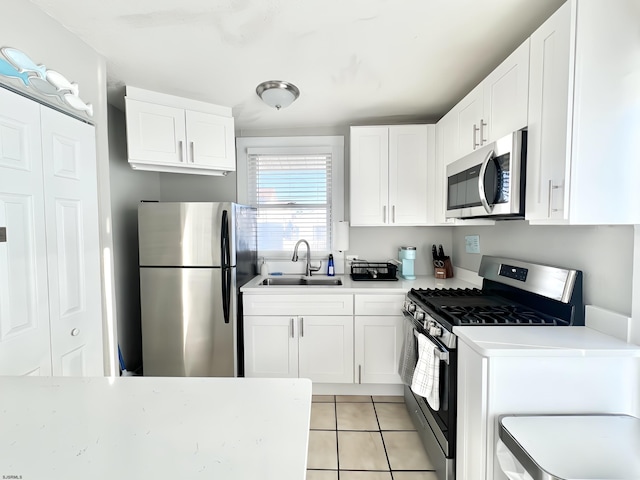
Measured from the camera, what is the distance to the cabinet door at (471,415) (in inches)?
47.6

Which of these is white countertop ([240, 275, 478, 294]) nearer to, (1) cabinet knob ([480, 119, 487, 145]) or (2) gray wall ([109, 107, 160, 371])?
(2) gray wall ([109, 107, 160, 371])

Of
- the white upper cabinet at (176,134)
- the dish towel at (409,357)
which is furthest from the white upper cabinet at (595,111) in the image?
the white upper cabinet at (176,134)

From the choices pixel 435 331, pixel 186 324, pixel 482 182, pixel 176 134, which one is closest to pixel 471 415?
pixel 435 331

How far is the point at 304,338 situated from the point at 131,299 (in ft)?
4.98

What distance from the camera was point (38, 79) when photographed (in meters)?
1.27

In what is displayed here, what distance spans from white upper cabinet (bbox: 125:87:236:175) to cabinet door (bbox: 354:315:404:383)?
1.70 meters

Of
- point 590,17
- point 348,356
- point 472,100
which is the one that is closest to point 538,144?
point 590,17

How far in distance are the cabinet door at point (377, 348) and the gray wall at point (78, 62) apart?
1.69m

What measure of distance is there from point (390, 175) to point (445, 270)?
3.27 feet

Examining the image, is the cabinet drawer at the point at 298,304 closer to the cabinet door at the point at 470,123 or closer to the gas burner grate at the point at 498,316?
the gas burner grate at the point at 498,316

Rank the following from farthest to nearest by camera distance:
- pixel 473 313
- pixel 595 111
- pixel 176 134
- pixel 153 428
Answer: pixel 176 134 < pixel 473 313 < pixel 595 111 < pixel 153 428

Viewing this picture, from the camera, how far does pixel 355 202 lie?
262cm

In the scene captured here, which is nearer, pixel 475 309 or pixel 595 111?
pixel 595 111

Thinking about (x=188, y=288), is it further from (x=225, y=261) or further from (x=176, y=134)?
(x=176, y=134)
